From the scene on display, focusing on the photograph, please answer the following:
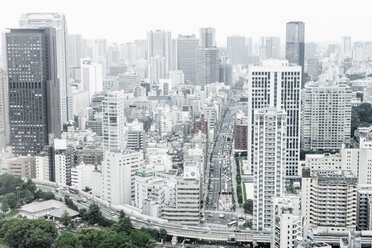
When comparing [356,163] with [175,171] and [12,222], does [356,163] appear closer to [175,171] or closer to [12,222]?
[175,171]

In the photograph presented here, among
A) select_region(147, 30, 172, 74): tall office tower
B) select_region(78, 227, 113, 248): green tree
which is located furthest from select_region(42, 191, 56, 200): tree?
select_region(147, 30, 172, 74): tall office tower

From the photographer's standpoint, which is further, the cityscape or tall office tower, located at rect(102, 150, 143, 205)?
tall office tower, located at rect(102, 150, 143, 205)

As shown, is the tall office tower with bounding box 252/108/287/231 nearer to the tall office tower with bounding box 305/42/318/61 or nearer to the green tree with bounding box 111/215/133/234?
the green tree with bounding box 111/215/133/234

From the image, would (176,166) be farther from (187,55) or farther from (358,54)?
(358,54)

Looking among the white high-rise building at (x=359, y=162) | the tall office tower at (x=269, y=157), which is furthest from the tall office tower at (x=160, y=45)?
A: the tall office tower at (x=269, y=157)

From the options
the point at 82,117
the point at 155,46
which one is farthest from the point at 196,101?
the point at 155,46

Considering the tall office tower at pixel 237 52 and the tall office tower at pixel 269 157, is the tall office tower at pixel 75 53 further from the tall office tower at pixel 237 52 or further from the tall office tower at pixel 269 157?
the tall office tower at pixel 269 157

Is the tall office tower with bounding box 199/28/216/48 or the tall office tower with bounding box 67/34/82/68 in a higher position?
the tall office tower with bounding box 199/28/216/48
